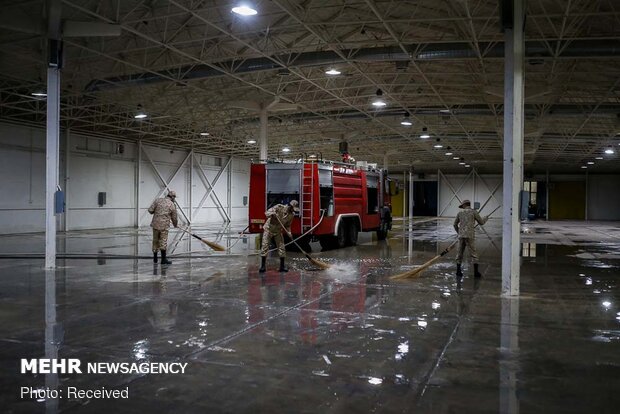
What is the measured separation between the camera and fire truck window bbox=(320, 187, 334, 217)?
51.7ft

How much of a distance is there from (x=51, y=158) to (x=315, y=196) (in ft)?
23.0

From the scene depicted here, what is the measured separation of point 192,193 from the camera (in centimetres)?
3741

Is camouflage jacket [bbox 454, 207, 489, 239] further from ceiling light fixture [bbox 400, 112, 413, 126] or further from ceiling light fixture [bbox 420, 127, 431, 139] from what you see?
ceiling light fixture [bbox 420, 127, 431, 139]

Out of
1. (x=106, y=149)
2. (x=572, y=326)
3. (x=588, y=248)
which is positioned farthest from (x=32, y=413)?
(x=106, y=149)

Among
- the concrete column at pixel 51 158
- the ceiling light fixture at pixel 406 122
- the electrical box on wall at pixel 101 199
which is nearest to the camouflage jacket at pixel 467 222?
the concrete column at pixel 51 158

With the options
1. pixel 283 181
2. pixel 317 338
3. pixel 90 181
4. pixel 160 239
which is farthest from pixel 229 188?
pixel 317 338

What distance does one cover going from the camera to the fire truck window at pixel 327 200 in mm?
15762

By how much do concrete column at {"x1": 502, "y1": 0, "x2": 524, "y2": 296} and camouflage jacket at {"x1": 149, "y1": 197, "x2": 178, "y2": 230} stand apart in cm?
742

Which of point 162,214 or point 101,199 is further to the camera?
point 101,199

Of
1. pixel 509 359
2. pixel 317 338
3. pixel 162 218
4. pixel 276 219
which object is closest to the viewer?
pixel 509 359

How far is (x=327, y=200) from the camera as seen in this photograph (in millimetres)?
15922

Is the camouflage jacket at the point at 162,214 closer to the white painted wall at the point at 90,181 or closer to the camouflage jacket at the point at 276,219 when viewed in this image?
the camouflage jacket at the point at 276,219

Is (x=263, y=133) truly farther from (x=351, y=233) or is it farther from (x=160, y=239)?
(x=160, y=239)

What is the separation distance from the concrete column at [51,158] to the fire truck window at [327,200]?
23.8ft
